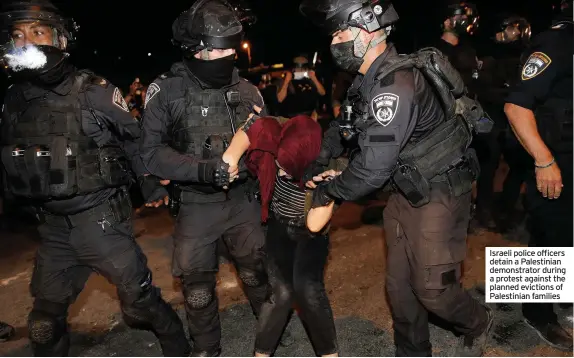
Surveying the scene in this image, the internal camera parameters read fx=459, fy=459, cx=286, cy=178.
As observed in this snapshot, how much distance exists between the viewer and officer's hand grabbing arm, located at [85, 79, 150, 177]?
305 cm

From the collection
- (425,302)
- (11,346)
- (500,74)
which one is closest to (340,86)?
(500,74)

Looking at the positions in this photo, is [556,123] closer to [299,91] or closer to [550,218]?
[550,218]

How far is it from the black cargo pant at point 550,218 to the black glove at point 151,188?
275cm

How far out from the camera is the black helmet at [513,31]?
19.5ft

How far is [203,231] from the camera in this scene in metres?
3.28

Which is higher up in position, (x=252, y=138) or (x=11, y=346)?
(x=252, y=138)

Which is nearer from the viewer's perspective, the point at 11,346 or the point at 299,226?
the point at 299,226

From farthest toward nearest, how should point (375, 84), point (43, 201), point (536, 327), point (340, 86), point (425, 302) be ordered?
point (340, 86)
point (536, 327)
point (43, 201)
point (425, 302)
point (375, 84)

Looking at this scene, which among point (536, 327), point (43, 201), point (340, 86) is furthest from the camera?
point (340, 86)

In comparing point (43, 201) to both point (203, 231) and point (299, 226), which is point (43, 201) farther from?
point (299, 226)

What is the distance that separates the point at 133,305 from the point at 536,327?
2986 mm

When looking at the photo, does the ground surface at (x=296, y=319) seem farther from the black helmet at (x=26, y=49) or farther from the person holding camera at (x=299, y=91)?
the person holding camera at (x=299, y=91)

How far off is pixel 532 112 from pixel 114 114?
2.88 meters

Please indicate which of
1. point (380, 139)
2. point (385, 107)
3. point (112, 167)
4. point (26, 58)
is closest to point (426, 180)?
point (380, 139)
